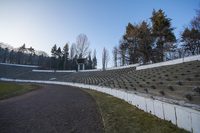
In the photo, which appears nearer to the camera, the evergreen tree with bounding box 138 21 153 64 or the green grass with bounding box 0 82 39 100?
the green grass with bounding box 0 82 39 100

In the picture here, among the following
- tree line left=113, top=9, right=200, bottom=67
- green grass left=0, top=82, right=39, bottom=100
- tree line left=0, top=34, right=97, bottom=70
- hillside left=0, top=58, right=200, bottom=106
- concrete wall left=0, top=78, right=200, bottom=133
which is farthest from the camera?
tree line left=0, top=34, right=97, bottom=70

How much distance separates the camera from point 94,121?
6852mm

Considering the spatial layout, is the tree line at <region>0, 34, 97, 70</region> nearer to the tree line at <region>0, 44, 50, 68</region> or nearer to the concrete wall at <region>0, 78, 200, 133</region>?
the tree line at <region>0, 44, 50, 68</region>

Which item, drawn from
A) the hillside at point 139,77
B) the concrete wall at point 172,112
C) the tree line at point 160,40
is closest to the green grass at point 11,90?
the hillside at point 139,77

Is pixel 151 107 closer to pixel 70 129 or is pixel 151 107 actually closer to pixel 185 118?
pixel 185 118

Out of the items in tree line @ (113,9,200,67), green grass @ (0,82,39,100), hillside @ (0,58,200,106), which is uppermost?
tree line @ (113,9,200,67)

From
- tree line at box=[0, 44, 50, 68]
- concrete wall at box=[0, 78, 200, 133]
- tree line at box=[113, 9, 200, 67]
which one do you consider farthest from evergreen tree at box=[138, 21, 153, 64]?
tree line at box=[0, 44, 50, 68]

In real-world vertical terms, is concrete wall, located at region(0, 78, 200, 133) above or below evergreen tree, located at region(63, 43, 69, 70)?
below

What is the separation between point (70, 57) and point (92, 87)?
54.3 meters

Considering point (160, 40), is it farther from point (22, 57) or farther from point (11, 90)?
point (22, 57)

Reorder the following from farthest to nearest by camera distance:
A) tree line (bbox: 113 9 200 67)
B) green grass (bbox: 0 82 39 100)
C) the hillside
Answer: tree line (bbox: 113 9 200 67) → green grass (bbox: 0 82 39 100) → the hillside

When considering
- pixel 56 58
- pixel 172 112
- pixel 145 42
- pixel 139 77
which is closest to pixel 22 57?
pixel 56 58

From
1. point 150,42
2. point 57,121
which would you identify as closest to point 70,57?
point 150,42

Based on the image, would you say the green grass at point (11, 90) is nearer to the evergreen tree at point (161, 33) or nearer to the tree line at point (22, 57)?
the evergreen tree at point (161, 33)
